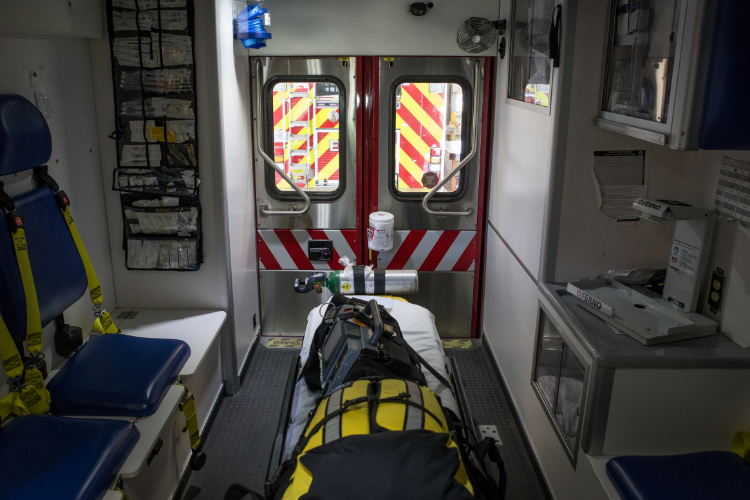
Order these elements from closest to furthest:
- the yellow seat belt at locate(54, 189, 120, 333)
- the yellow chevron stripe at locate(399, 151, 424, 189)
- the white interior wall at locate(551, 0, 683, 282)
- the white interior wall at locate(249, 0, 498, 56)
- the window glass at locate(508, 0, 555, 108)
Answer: the white interior wall at locate(551, 0, 683, 282) < the yellow seat belt at locate(54, 189, 120, 333) < the window glass at locate(508, 0, 555, 108) < the white interior wall at locate(249, 0, 498, 56) < the yellow chevron stripe at locate(399, 151, 424, 189)

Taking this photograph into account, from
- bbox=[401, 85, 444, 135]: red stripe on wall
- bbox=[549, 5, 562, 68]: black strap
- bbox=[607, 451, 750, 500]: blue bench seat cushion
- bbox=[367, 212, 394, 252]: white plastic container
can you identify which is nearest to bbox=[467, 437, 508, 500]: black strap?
bbox=[607, 451, 750, 500]: blue bench seat cushion

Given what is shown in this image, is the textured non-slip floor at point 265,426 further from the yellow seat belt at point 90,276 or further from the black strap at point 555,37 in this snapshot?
the black strap at point 555,37

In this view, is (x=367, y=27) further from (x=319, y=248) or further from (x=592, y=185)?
(x=592, y=185)

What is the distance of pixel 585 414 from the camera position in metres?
2.21

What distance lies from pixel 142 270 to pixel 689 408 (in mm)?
2865

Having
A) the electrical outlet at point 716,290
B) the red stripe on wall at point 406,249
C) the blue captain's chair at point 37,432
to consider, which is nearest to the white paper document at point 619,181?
the electrical outlet at point 716,290

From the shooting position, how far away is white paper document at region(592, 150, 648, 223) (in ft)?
8.36

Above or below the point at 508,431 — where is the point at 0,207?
above

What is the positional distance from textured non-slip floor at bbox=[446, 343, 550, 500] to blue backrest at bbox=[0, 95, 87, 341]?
2.28m

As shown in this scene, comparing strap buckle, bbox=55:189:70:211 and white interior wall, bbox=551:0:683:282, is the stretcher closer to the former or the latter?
white interior wall, bbox=551:0:683:282

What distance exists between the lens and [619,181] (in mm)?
2566

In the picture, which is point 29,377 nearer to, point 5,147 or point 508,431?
point 5,147

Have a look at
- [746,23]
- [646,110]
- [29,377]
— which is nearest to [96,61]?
[29,377]

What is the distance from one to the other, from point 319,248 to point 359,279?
3.17ft
